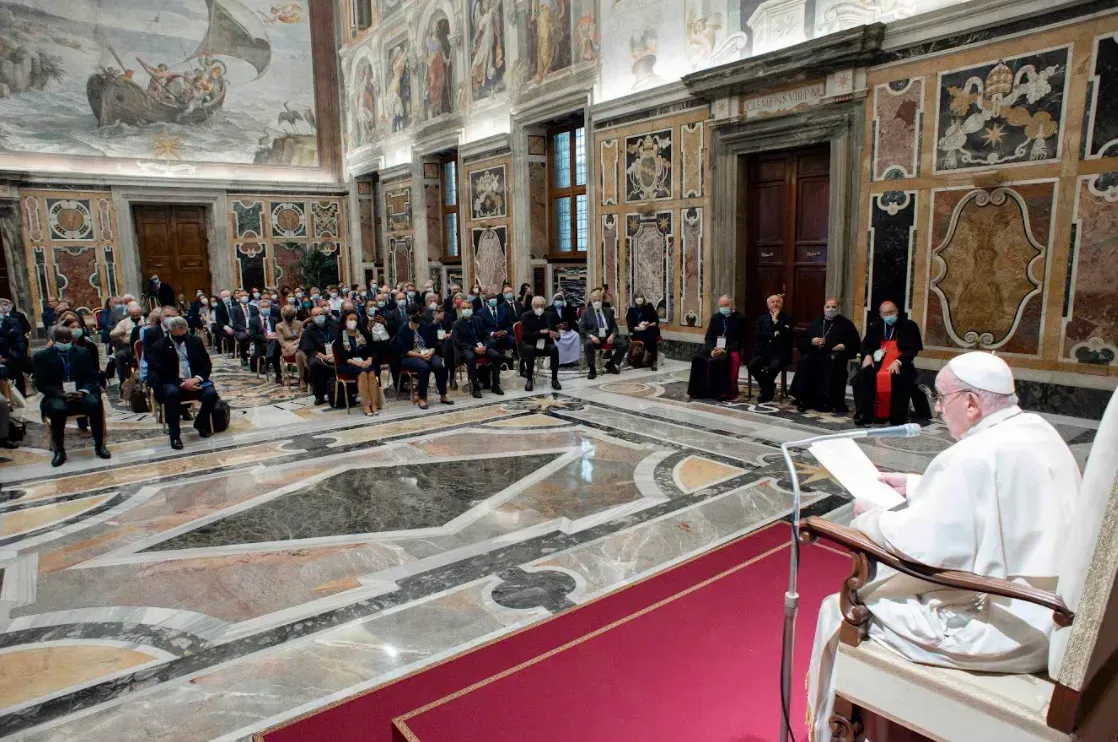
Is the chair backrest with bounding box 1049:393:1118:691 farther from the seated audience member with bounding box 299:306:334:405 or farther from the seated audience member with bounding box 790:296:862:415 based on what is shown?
the seated audience member with bounding box 299:306:334:405

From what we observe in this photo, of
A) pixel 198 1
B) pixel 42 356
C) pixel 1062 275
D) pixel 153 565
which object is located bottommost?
pixel 153 565

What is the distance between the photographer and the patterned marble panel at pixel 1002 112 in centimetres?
672

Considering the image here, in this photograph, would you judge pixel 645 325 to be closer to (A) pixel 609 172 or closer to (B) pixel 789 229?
(B) pixel 789 229

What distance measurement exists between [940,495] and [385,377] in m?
9.63

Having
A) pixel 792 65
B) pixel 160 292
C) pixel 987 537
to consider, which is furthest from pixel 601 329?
pixel 160 292

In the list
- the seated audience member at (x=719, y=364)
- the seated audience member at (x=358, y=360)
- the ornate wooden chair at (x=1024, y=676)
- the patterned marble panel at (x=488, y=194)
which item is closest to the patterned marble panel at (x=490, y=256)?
the patterned marble panel at (x=488, y=194)

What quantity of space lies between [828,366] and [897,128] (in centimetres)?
287

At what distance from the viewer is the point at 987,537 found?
200 cm

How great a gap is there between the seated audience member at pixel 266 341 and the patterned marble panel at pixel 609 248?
5.59 m

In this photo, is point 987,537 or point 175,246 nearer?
point 987,537

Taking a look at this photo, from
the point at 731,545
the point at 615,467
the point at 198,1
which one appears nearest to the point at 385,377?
the point at 615,467

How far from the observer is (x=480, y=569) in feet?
13.6

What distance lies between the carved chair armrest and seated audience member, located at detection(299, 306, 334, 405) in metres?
7.69

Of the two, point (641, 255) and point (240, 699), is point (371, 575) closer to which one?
A: point (240, 699)
